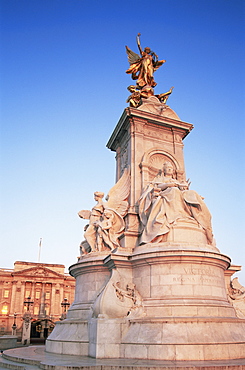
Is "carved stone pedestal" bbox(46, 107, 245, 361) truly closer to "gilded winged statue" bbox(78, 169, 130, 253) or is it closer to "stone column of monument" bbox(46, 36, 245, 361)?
"stone column of monument" bbox(46, 36, 245, 361)

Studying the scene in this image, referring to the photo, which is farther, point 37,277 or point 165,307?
point 37,277

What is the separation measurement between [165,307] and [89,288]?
382 centimetres

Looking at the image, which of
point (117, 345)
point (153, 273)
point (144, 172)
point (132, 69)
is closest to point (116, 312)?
point (117, 345)

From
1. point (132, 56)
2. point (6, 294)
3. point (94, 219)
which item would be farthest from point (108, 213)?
point (6, 294)

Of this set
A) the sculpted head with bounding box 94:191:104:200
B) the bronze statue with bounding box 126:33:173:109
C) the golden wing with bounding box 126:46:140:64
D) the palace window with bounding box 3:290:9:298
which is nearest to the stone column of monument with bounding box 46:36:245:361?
the sculpted head with bounding box 94:191:104:200

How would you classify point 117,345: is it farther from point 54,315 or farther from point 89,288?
point 54,315

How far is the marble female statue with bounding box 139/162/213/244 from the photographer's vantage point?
14070 millimetres

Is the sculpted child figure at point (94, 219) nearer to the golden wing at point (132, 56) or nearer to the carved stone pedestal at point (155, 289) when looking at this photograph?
the carved stone pedestal at point (155, 289)

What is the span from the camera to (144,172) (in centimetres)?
1747

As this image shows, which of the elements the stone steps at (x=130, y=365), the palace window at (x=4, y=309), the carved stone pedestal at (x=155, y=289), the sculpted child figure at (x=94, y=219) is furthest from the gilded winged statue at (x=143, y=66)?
the palace window at (x=4, y=309)

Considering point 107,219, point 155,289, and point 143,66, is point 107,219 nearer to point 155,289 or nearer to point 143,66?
point 155,289

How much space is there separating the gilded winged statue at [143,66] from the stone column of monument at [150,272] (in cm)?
324

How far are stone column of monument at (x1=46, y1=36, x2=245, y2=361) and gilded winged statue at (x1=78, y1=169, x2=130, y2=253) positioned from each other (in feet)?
0.15

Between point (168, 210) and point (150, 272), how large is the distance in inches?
110
